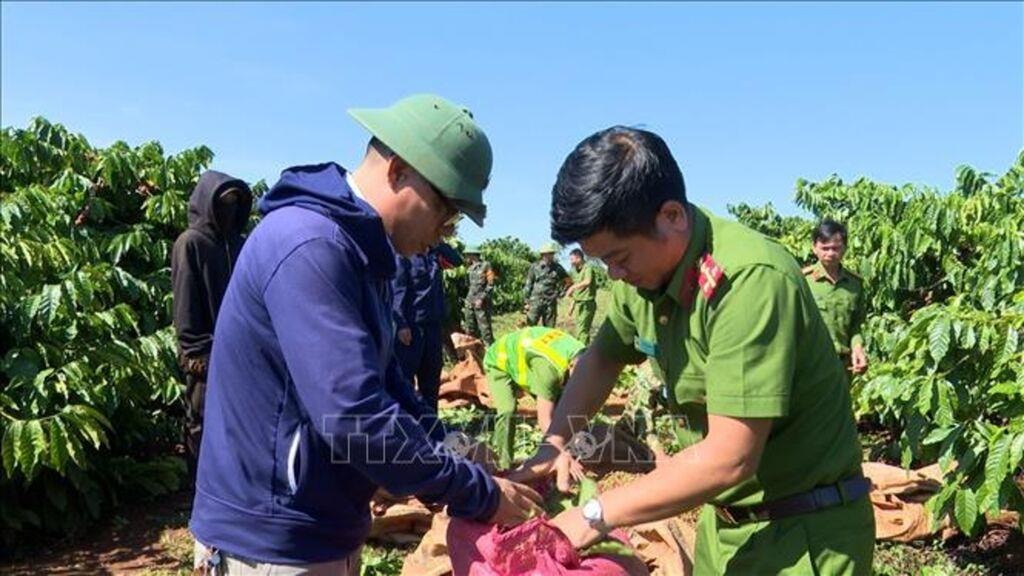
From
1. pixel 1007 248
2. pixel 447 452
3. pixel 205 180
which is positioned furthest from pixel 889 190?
pixel 447 452

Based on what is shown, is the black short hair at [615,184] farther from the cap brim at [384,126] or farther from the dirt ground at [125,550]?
the dirt ground at [125,550]

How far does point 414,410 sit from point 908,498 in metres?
3.86

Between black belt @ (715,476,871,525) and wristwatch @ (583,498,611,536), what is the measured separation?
367mm

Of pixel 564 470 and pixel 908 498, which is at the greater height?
pixel 564 470

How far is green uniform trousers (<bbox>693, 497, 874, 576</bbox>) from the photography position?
1.82 meters

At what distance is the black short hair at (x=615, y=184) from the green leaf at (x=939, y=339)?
7.93 ft

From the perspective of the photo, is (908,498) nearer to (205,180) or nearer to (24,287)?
(205,180)

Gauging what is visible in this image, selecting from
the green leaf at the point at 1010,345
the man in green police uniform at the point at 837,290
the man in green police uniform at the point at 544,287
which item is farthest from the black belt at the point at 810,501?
the man in green police uniform at the point at 544,287

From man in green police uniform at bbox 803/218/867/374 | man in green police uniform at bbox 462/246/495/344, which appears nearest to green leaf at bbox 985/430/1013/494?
man in green police uniform at bbox 803/218/867/374

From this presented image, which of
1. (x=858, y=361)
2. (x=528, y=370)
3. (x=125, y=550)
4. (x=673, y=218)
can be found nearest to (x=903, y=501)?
(x=858, y=361)

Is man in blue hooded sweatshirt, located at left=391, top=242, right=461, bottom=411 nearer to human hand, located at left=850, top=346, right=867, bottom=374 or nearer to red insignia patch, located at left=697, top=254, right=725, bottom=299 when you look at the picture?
human hand, located at left=850, top=346, right=867, bottom=374

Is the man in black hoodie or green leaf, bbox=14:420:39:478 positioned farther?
the man in black hoodie

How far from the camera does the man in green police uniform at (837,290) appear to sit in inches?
230

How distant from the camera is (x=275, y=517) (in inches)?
Answer: 66.2
